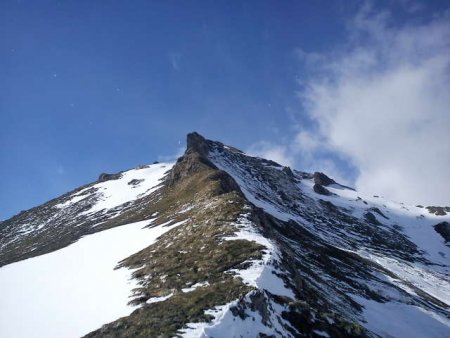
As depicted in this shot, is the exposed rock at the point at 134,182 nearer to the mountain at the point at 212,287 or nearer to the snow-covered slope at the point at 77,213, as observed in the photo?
the snow-covered slope at the point at 77,213

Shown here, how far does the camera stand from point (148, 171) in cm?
13875

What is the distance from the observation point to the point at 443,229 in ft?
515

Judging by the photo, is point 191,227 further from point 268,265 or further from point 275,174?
point 275,174

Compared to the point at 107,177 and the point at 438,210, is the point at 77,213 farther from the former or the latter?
the point at 438,210

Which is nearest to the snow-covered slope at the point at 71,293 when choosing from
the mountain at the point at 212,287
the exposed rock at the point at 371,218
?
the mountain at the point at 212,287

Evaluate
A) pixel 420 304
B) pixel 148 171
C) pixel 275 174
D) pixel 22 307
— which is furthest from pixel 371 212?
pixel 22 307

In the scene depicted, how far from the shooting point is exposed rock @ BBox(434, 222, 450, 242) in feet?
499

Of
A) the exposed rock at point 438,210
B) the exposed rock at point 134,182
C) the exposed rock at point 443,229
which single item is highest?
the exposed rock at point 134,182

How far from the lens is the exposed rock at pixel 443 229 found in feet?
499

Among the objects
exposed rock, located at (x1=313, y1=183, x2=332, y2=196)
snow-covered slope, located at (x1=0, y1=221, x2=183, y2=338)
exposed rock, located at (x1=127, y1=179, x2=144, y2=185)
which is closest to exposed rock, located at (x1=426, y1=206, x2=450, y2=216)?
exposed rock, located at (x1=313, y1=183, x2=332, y2=196)

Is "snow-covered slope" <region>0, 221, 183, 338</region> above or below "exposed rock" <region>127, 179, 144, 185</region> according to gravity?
below

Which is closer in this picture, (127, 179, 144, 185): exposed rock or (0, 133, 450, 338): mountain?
(0, 133, 450, 338): mountain

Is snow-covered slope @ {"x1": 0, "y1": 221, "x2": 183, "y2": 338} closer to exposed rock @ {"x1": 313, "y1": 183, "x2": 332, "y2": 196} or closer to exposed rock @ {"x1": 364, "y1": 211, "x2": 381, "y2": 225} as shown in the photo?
exposed rock @ {"x1": 364, "y1": 211, "x2": 381, "y2": 225}

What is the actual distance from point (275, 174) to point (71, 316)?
455ft
